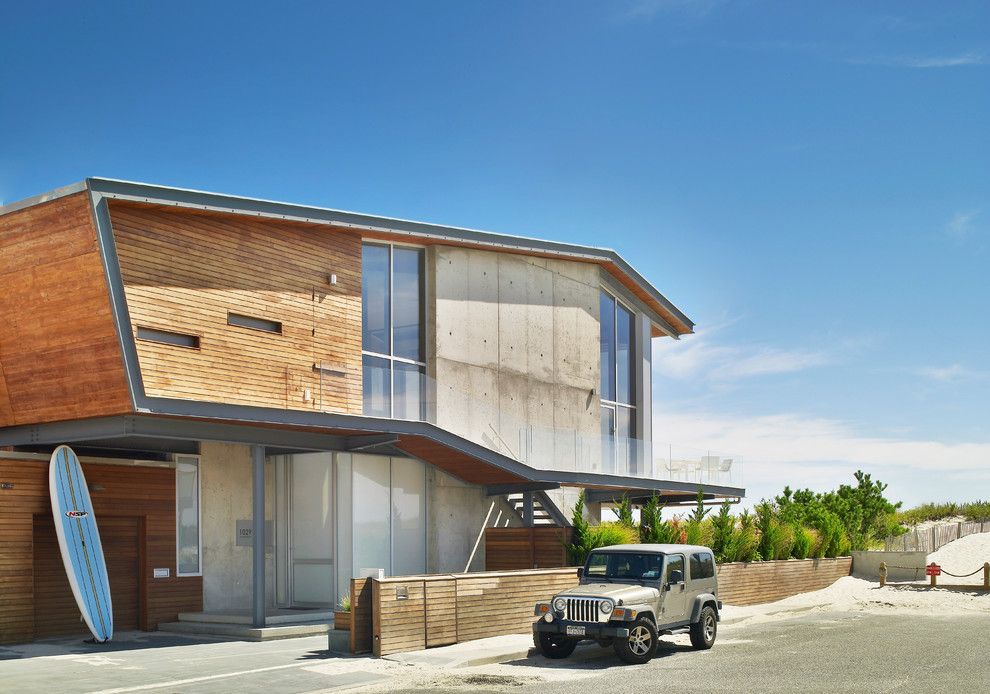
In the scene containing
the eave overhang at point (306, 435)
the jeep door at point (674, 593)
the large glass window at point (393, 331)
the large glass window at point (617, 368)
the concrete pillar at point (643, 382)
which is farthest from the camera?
the concrete pillar at point (643, 382)

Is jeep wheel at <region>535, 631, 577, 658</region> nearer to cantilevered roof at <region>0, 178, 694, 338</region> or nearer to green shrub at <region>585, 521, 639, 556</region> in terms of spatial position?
green shrub at <region>585, 521, 639, 556</region>

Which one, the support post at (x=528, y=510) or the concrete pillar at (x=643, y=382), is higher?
the concrete pillar at (x=643, y=382)

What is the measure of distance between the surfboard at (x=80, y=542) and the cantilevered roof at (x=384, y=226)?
201 inches

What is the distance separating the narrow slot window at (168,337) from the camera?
756 inches

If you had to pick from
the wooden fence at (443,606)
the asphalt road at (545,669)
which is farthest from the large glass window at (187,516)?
the wooden fence at (443,606)

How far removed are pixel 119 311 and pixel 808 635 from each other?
14.2m

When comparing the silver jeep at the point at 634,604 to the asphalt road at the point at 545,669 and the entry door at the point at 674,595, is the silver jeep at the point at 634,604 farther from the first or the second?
the asphalt road at the point at 545,669

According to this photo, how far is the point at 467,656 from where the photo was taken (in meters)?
17.1

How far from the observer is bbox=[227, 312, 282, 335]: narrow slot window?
2098 centimetres

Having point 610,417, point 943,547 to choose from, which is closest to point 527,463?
point 610,417

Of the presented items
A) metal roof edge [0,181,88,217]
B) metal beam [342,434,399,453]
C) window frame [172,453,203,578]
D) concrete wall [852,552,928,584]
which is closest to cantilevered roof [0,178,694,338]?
metal roof edge [0,181,88,217]

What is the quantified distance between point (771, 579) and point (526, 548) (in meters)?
7.08

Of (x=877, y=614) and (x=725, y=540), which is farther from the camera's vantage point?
(x=725, y=540)

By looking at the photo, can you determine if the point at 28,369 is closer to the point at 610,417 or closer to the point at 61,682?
the point at 61,682
